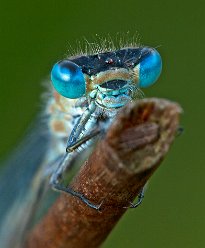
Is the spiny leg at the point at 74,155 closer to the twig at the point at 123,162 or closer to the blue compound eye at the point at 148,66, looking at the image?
the twig at the point at 123,162

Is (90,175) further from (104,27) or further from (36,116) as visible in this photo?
(104,27)

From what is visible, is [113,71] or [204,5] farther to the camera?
[204,5]

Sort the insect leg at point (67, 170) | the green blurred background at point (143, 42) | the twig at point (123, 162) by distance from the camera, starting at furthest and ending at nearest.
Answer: the green blurred background at point (143, 42) < the insect leg at point (67, 170) < the twig at point (123, 162)

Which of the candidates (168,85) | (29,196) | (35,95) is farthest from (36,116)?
(168,85)

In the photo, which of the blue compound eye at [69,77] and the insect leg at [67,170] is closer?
the insect leg at [67,170]

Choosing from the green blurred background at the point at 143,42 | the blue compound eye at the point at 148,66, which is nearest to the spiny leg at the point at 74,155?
the blue compound eye at the point at 148,66
